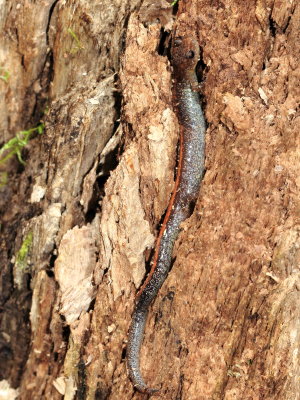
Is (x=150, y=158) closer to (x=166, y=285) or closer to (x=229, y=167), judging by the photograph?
(x=229, y=167)

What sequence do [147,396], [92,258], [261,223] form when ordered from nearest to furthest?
[261,223], [147,396], [92,258]

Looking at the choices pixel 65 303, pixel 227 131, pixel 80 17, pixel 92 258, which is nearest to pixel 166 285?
pixel 92 258

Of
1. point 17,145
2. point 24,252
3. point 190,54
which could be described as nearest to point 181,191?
point 190,54

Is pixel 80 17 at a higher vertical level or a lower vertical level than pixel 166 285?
higher

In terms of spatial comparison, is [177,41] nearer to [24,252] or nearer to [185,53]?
[185,53]

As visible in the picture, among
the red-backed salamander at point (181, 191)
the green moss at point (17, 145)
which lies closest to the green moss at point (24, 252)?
the green moss at point (17, 145)

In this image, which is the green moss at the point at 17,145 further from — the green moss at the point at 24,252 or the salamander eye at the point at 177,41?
the salamander eye at the point at 177,41
